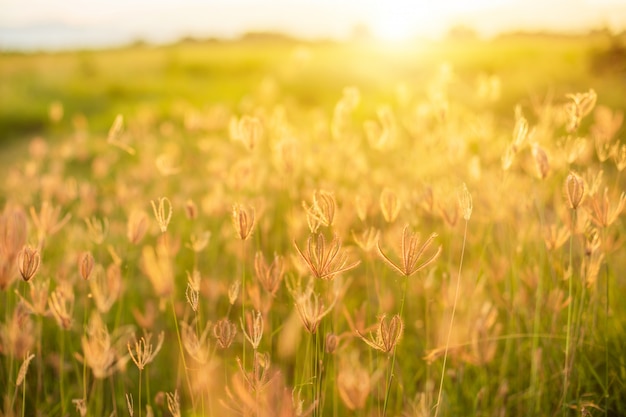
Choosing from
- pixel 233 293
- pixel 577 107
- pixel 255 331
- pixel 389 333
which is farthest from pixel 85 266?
pixel 577 107

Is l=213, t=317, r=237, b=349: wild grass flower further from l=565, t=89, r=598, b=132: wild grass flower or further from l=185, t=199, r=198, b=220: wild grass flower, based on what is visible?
l=565, t=89, r=598, b=132: wild grass flower

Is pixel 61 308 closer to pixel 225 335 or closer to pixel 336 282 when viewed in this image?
pixel 225 335

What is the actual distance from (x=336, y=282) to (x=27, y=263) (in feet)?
2.16

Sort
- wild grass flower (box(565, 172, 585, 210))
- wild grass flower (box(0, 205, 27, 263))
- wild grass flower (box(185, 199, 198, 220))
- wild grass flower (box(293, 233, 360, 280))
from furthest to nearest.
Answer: wild grass flower (box(185, 199, 198, 220)) → wild grass flower (box(0, 205, 27, 263)) → wild grass flower (box(565, 172, 585, 210)) → wild grass flower (box(293, 233, 360, 280))

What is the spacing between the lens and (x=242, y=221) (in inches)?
52.1

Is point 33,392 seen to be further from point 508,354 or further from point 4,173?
point 4,173

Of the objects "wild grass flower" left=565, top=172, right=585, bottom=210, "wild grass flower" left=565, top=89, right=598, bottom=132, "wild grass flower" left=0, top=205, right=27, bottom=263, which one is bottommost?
"wild grass flower" left=0, top=205, right=27, bottom=263

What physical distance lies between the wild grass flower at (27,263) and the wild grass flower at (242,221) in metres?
0.41

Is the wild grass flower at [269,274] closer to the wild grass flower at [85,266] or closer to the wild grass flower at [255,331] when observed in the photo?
the wild grass flower at [255,331]

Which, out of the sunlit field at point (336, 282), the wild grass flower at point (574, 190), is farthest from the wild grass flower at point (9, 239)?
the wild grass flower at point (574, 190)

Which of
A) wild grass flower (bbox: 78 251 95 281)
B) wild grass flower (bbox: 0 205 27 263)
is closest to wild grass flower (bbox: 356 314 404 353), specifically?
wild grass flower (bbox: 78 251 95 281)

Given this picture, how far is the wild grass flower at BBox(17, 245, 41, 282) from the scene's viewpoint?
130 cm

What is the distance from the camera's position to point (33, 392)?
222 centimetres

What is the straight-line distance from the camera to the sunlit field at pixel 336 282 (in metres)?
1.41
